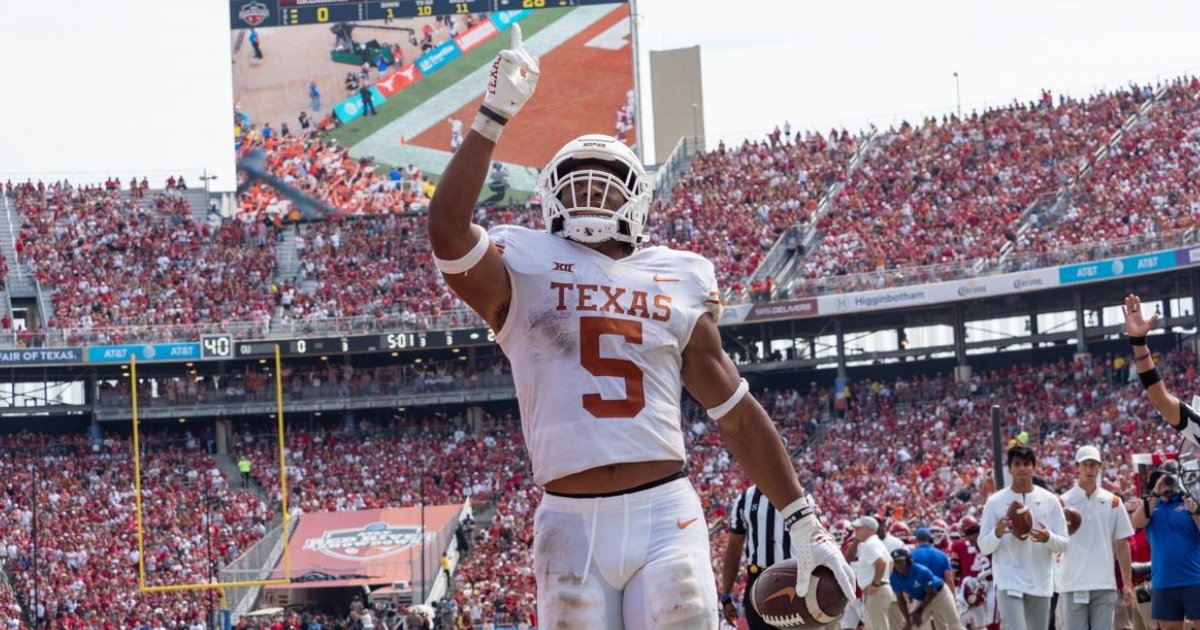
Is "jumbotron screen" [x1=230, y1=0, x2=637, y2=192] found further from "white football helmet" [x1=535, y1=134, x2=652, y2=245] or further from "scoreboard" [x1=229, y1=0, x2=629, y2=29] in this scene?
"white football helmet" [x1=535, y1=134, x2=652, y2=245]

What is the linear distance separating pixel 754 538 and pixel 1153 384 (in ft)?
9.12

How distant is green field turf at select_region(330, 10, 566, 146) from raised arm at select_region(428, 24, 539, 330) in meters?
42.5

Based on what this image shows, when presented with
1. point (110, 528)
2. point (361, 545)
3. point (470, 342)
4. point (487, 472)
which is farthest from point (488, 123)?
point (470, 342)

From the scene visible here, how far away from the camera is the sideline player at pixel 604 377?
15.9 ft

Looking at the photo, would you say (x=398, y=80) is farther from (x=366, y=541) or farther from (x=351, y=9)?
(x=366, y=541)

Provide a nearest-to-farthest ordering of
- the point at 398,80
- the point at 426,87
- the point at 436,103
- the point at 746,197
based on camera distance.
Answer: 1. the point at 746,197
2. the point at 436,103
3. the point at 426,87
4. the point at 398,80

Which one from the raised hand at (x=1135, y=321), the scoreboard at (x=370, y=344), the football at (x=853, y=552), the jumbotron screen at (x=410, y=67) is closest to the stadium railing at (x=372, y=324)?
the scoreboard at (x=370, y=344)

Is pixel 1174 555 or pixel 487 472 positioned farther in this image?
pixel 487 472

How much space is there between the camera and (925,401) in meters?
38.8

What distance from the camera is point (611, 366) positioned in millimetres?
5008

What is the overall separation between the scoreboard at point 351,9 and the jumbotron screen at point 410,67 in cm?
3

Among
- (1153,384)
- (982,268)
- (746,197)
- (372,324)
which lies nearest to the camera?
(1153,384)

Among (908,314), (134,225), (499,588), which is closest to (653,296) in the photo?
(499,588)

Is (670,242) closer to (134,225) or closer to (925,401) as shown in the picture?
(925,401)
